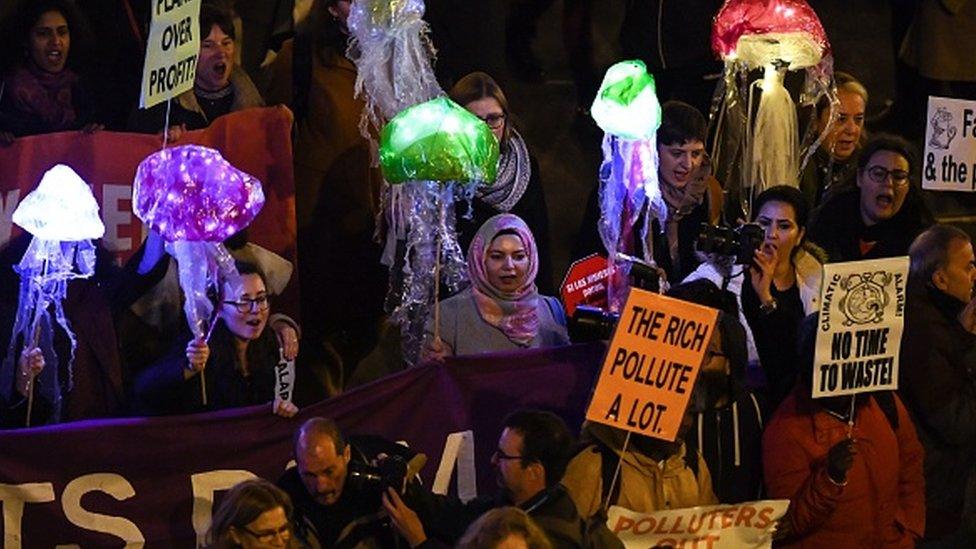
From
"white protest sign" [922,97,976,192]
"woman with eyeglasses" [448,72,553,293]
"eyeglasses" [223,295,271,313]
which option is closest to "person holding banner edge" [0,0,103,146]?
"eyeglasses" [223,295,271,313]

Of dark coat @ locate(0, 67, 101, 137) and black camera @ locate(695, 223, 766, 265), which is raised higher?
dark coat @ locate(0, 67, 101, 137)

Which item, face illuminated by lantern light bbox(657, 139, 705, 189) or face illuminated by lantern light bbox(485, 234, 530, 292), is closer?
face illuminated by lantern light bbox(485, 234, 530, 292)

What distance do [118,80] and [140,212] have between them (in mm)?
1403

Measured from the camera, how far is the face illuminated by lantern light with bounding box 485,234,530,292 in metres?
9.19

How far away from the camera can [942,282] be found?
923 cm

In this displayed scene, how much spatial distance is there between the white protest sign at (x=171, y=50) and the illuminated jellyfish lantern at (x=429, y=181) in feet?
2.93

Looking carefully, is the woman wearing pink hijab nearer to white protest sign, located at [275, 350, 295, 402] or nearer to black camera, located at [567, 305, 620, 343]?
black camera, located at [567, 305, 620, 343]

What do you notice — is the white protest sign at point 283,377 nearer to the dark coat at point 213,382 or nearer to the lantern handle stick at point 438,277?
the dark coat at point 213,382

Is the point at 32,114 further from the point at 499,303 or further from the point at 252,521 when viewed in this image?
the point at 252,521

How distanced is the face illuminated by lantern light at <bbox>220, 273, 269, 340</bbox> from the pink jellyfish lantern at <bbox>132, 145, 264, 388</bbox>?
100 mm

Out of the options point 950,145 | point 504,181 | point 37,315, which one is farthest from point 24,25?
point 950,145

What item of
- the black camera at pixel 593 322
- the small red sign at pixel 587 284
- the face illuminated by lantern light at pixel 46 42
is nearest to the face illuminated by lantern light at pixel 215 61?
the face illuminated by lantern light at pixel 46 42

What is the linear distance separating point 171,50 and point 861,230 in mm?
3420

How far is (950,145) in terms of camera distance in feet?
36.7
